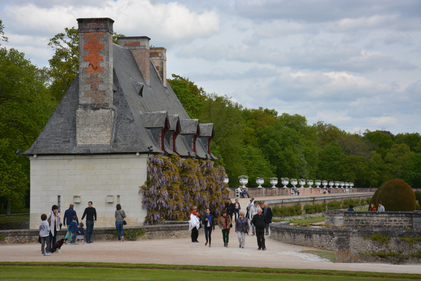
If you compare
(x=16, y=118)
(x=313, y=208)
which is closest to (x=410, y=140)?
(x=313, y=208)

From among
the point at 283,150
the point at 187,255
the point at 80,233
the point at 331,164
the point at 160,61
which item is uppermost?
the point at 160,61

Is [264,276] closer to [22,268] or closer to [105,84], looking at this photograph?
[22,268]

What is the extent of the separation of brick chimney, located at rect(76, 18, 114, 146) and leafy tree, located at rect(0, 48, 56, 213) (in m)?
10.5

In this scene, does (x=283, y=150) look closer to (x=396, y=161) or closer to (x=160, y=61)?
(x=396, y=161)

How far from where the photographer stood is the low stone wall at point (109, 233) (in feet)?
85.6

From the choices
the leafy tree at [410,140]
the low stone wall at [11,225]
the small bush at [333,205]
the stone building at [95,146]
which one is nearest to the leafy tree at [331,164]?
the leafy tree at [410,140]

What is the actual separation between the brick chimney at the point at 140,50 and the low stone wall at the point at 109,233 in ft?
46.6

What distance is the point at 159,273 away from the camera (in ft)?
53.1

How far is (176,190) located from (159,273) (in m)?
17.3

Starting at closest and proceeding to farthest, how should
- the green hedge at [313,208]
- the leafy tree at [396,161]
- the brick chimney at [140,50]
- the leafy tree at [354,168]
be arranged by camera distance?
the brick chimney at [140,50] → the green hedge at [313,208] → the leafy tree at [354,168] → the leafy tree at [396,161]

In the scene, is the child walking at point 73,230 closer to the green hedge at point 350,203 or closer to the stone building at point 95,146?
the stone building at point 95,146

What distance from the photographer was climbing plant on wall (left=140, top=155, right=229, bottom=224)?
31.4m

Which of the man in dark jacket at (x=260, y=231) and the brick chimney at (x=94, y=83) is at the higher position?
the brick chimney at (x=94, y=83)

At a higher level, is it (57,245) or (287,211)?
(287,211)
